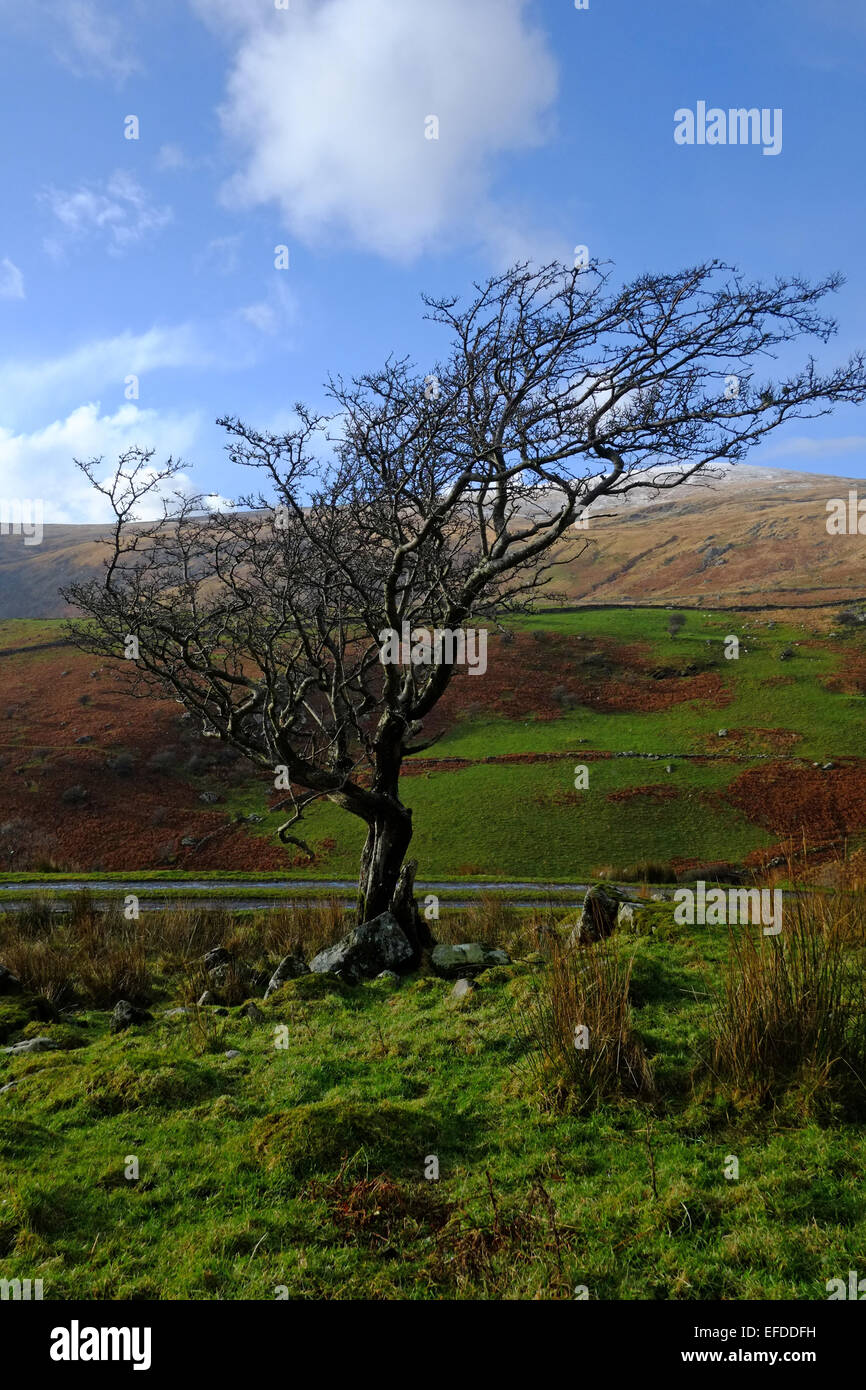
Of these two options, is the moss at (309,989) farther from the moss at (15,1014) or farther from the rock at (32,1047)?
the moss at (15,1014)

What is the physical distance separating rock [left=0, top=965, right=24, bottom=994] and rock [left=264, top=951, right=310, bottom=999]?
340 centimetres

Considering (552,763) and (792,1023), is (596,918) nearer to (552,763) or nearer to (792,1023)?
(792,1023)

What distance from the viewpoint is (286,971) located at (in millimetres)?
10945

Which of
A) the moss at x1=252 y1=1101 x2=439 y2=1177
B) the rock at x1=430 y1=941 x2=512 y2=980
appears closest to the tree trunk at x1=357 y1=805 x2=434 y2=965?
the rock at x1=430 y1=941 x2=512 y2=980

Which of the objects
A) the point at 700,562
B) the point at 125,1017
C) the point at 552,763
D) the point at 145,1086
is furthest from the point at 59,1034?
the point at 700,562

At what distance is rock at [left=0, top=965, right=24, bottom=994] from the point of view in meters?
10.4

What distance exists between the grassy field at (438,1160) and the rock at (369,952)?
2288 millimetres

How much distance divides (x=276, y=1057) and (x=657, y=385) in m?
9.16

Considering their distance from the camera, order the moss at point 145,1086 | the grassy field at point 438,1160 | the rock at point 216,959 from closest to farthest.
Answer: the grassy field at point 438,1160 < the moss at point 145,1086 < the rock at point 216,959

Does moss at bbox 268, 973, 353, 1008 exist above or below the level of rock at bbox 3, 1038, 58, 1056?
below

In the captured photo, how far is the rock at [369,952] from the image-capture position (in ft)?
35.7

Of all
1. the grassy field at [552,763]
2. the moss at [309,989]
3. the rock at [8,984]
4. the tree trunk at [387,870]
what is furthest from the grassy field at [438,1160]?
the grassy field at [552,763]

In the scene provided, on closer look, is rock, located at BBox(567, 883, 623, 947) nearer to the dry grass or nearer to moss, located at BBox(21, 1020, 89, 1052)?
the dry grass

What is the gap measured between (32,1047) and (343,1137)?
15.8 feet
